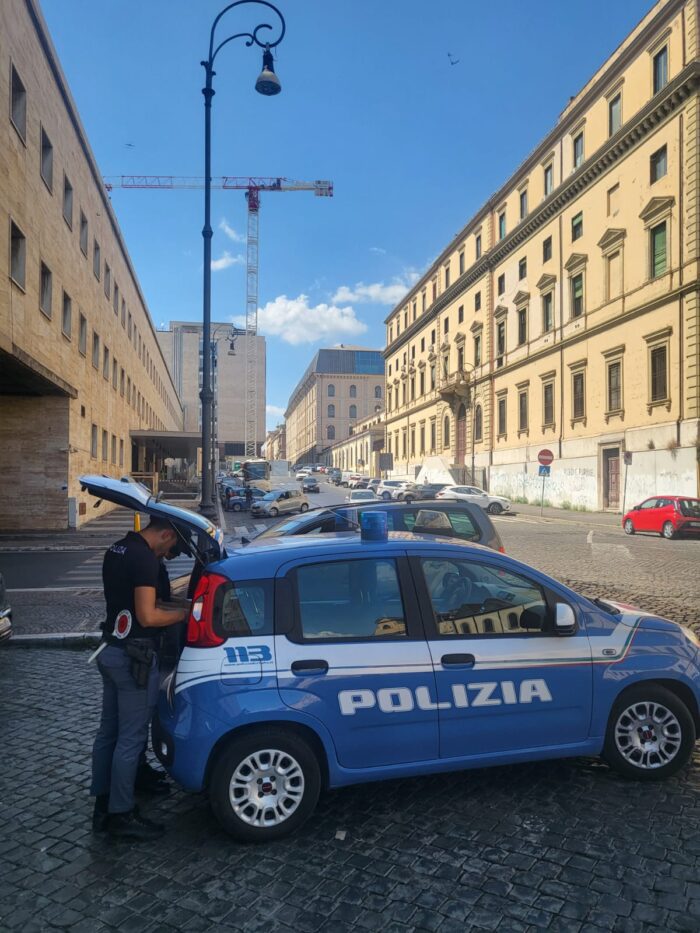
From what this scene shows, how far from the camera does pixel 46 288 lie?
61.9ft

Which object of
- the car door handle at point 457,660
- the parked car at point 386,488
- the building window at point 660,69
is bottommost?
the car door handle at point 457,660

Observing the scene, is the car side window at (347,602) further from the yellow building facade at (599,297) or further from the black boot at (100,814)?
the yellow building facade at (599,297)

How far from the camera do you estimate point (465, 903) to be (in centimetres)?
273

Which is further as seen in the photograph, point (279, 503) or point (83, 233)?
point (279, 503)

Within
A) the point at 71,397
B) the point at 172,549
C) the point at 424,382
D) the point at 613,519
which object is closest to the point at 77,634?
the point at 172,549

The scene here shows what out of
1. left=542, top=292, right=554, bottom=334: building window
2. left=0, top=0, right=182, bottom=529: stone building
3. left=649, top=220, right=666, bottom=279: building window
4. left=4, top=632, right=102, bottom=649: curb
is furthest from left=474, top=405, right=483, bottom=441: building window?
left=4, top=632, right=102, bottom=649: curb

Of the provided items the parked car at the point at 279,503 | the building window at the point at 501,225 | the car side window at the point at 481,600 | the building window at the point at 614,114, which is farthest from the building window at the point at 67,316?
the building window at the point at 501,225

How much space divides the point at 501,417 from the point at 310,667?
4249 centimetres

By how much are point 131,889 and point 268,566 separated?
1.61 m

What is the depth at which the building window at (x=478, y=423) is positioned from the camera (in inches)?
1860

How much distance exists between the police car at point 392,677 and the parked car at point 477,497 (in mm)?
28925

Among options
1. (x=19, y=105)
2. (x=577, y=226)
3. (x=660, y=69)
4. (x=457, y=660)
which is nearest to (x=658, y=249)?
(x=577, y=226)

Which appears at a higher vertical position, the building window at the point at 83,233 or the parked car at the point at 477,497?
the building window at the point at 83,233

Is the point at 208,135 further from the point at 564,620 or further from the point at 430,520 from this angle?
the point at 564,620
